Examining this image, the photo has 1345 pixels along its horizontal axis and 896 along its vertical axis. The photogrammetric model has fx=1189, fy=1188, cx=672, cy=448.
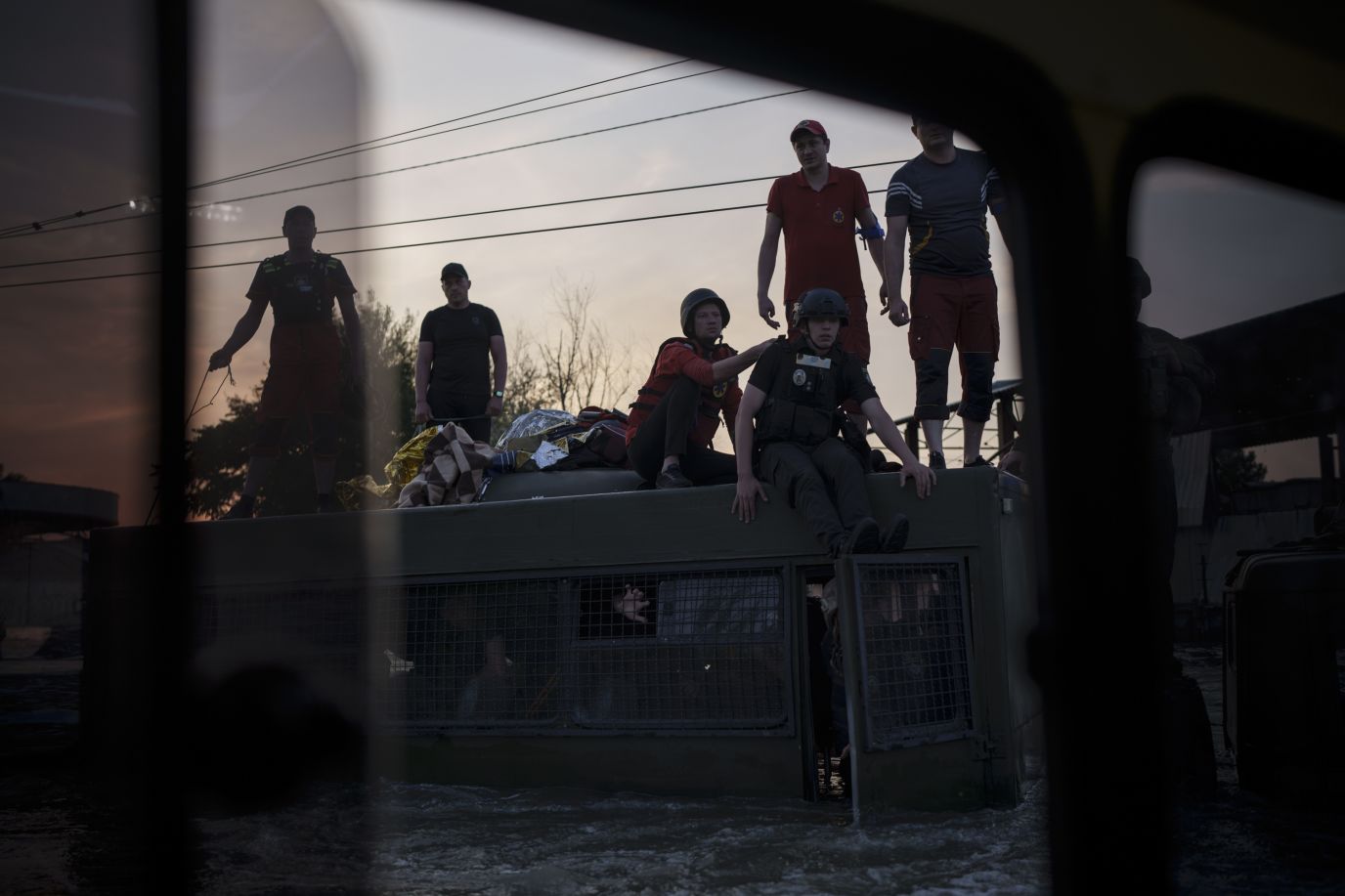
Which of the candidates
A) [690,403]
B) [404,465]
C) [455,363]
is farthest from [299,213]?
[455,363]

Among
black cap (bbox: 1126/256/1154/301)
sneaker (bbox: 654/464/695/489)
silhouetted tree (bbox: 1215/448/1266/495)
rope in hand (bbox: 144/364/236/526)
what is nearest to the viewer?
rope in hand (bbox: 144/364/236/526)

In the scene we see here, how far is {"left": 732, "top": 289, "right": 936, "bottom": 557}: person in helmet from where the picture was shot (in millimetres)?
5012

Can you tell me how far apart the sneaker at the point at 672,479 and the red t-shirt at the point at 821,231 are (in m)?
1.14

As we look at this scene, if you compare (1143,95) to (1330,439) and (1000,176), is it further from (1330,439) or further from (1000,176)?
(1330,439)

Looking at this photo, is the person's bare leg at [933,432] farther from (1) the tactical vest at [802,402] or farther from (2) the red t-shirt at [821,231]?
(2) the red t-shirt at [821,231]

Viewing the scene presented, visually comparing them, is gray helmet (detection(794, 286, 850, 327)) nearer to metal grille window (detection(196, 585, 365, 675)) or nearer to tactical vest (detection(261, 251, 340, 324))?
metal grille window (detection(196, 585, 365, 675))

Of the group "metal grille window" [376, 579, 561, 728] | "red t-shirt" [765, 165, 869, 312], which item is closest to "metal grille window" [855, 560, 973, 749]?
"metal grille window" [376, 579, 561, 728]

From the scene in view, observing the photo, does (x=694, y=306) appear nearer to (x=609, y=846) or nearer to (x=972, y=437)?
(x=972, y=437)

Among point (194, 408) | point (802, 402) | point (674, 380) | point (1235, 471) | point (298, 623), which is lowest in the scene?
point (298, 623)

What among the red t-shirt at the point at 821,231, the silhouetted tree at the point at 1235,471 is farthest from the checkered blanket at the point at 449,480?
the silhouetted tree at the point at 1235,471

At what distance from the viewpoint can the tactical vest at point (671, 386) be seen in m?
6.21

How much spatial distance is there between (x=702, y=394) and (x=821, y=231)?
1145mm

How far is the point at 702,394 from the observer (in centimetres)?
620

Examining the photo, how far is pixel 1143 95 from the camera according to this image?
2121 mm
